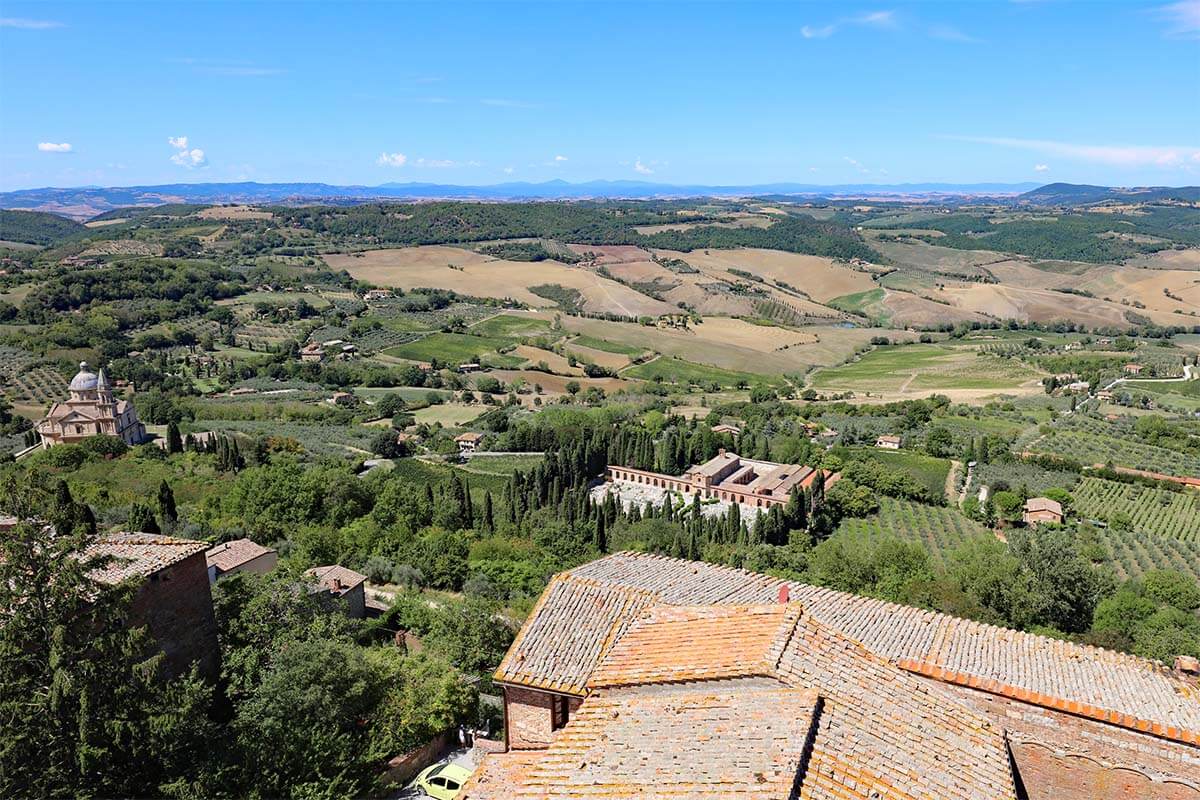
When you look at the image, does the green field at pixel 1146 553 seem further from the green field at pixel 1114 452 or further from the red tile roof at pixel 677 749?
the red tile roof at pixel 677 749

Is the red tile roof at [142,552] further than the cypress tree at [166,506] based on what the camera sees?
No

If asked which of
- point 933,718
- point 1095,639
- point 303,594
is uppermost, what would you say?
point 933,718

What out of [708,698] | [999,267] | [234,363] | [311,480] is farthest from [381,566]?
[999,267]

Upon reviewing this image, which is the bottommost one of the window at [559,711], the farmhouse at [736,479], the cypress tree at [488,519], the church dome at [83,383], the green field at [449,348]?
the farmhouse at [736,479]

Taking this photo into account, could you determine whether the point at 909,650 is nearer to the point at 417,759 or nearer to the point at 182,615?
the point at 417,759

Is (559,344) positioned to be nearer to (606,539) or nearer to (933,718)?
(606,539)

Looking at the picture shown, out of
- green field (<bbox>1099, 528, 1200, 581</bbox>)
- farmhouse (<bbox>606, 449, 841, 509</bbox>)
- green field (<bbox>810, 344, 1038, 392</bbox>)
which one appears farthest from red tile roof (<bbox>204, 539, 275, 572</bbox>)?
green field (<bbox>810, 344, 1038, 392</bbox>)

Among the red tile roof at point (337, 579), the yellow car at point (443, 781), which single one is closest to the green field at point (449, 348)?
the red tile roof at point (337, 579)
